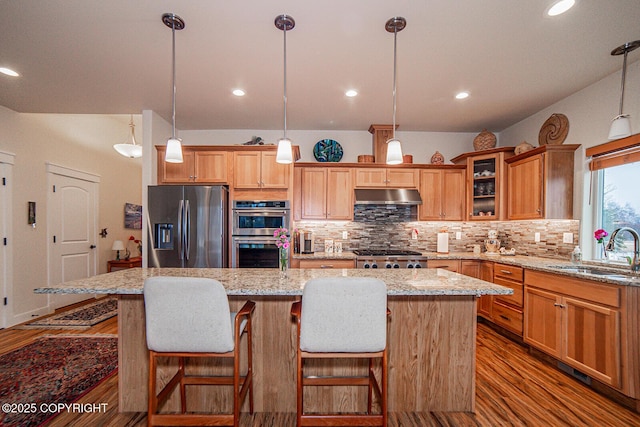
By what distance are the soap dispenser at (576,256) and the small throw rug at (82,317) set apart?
18.5 feet

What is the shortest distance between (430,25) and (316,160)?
8.23ft

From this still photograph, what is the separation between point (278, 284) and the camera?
174 cm

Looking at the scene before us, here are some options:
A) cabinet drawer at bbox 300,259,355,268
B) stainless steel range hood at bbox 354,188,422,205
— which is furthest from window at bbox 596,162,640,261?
cabinet drawer at bbox 300,259,355,268

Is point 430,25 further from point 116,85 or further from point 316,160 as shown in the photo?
point 116,85

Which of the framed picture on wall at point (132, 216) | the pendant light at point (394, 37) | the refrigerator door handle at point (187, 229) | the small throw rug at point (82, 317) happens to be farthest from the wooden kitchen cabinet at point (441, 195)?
the framed picture on wall at point (132, 216)

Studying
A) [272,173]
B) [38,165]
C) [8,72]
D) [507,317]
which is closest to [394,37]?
[272,173]

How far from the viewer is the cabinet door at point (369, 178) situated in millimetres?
4082

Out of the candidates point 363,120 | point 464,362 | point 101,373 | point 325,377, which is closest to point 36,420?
point 101,373

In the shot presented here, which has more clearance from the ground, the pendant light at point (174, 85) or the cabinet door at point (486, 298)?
the pendant light at point (174, 85)

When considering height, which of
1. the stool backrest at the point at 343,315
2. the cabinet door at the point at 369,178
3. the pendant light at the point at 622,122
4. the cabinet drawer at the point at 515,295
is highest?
the pendant light at the point at 622,122

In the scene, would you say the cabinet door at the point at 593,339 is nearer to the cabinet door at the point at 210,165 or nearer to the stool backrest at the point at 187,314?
the stool backrest at the point at 187,314

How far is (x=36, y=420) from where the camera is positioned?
1.85 meters

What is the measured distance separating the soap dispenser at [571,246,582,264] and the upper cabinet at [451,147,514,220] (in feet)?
3.06

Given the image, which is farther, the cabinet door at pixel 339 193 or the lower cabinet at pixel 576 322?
the cabinet door at pixel 339 193
